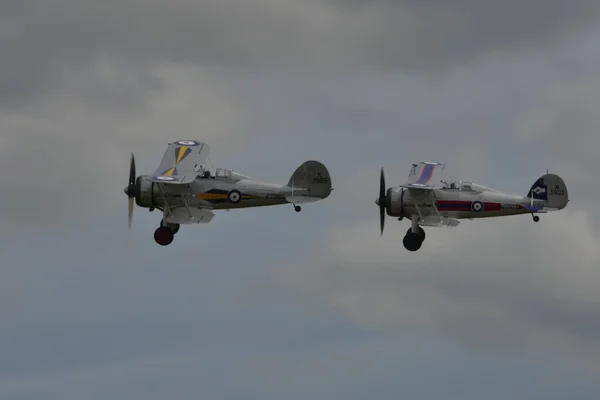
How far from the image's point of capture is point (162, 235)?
8012cm

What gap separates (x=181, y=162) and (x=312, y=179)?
6045 mm

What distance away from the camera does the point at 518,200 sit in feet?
268

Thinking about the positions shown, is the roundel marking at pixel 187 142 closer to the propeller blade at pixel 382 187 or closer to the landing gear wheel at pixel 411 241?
the propeller blade at pixel 382 187

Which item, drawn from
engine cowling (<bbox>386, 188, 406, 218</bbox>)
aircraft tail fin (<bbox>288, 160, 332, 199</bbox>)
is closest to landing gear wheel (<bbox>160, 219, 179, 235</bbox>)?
aircraft tail fin (<bbox>288, 160, 332, 199</bbox>)

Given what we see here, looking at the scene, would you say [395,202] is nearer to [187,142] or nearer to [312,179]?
[312,179]

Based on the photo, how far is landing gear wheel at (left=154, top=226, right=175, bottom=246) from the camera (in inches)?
3155

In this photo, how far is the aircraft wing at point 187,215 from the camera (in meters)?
79.2

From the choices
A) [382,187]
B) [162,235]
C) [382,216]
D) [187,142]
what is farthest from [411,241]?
[162,235]

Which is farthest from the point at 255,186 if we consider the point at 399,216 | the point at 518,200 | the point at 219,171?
the point at 518,200

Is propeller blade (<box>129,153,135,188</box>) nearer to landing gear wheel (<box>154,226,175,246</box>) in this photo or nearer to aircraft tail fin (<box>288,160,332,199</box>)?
landing gear wheel (<box>154,226,175,246</box>)

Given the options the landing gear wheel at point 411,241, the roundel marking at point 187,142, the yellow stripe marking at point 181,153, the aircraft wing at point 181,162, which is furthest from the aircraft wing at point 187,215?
the landing gear wheel at point 411,241

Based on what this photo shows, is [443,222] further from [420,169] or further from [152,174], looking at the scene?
[152,174]

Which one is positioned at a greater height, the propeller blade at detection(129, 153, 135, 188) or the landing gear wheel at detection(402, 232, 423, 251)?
the propeller blade at detection(129, 153, 135, 188)

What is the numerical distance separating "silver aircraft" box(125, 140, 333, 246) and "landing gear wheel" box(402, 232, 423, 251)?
433cm
